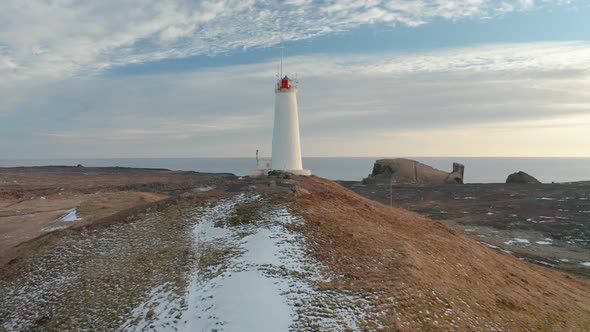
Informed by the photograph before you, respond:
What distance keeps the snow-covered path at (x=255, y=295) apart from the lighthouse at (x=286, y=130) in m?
16.4

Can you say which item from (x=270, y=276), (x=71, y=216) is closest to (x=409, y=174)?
(x=71, y=216)

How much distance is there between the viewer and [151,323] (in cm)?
1191

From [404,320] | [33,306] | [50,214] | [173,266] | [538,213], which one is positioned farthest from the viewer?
[538,213]

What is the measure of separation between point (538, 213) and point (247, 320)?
47000 millimetres

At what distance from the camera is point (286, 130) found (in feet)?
109

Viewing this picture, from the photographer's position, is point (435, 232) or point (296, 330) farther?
point (435, 232)

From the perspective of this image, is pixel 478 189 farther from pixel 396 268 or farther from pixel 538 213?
pixel 396 268

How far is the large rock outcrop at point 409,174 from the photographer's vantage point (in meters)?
82.1

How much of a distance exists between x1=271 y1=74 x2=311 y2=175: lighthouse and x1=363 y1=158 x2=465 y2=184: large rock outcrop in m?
50.8

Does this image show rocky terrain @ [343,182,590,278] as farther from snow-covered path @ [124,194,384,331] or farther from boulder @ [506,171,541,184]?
snow-covered path @ [124,194,384,331]

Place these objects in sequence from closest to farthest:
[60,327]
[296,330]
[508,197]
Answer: [296,330] → [60,327] → [508,197]

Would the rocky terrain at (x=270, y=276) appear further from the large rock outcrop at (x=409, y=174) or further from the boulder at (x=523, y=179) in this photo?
the boulder at (x=523, y=179)

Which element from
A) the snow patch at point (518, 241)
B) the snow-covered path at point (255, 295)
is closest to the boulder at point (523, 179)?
the snow patch at point (518, 241)

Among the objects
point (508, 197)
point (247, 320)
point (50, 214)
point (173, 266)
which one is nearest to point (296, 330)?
point (247, 320)
